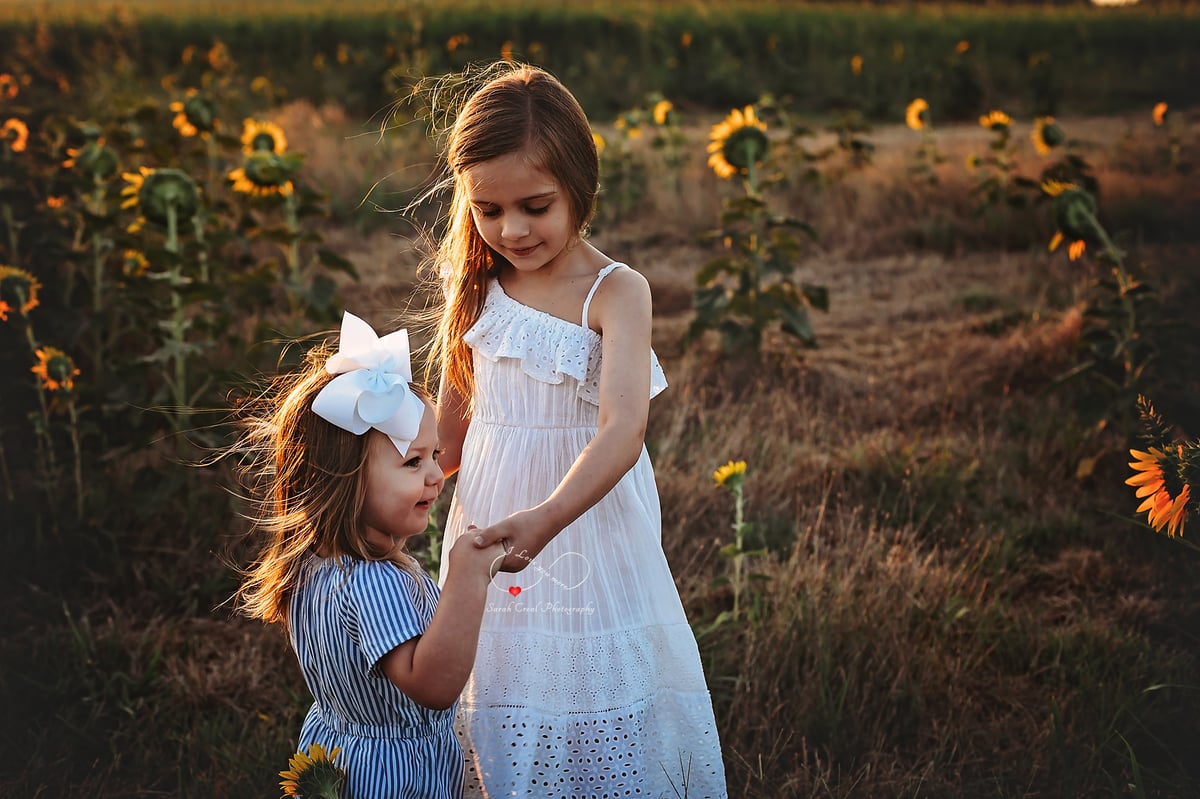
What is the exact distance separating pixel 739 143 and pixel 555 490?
285 cm

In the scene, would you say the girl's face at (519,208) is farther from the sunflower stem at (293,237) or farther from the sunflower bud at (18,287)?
the sunflower stem at (293,237)

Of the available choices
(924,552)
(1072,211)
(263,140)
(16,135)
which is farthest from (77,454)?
(1072,211)

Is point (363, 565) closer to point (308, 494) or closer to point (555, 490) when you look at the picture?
point (308, 494)

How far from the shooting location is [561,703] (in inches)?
75.0

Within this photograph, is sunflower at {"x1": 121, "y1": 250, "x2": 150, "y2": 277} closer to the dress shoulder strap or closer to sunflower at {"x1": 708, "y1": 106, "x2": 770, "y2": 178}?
sunflower at {"x1": 708, "y1": 106, "x2": 770, "y2": 178}

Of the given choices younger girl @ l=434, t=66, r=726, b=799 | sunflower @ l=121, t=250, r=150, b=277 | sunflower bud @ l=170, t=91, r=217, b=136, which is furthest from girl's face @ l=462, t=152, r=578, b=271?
sunflower bud @ l=170, t=91, r=217, b=136

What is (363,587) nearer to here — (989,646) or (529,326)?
(529,326)

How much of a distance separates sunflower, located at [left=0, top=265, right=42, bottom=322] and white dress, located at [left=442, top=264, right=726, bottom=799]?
5.84 feet

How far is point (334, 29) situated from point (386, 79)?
573 cm

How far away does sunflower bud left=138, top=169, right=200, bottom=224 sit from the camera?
131 inches

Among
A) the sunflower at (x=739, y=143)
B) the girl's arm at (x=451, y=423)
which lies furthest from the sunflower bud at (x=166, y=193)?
the sunflower at (x=739, y=143)

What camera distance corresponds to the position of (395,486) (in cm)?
169

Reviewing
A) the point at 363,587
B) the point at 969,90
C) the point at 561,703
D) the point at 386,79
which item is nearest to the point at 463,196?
the point at 363,587

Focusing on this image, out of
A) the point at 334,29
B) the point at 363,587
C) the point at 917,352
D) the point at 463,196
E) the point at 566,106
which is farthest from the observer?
the point at 334,29
